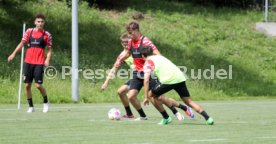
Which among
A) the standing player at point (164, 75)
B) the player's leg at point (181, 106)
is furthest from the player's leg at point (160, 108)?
the player's leg at point (181, 106)

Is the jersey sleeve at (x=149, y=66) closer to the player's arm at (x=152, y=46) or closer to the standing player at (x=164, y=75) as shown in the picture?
the standing player at (x=164, y=75)

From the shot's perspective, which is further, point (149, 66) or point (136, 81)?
point (136, 81)

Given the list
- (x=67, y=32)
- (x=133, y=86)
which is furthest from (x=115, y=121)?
(x=67, y=32)

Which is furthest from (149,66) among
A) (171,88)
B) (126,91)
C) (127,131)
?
(126,91)

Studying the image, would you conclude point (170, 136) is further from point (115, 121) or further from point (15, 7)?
point (15, 7)

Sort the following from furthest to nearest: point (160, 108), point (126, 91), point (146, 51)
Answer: point (126, 91) → point (160, 108) → point (146, 51)

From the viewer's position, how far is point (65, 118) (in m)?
15.9

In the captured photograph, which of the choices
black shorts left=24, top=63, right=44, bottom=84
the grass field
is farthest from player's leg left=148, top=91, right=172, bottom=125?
black shorts left=24, top=63, right=44, bottom=84

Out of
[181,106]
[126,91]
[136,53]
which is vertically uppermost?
[136,53]

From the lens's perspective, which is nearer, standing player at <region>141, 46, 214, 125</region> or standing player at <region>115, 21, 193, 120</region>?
standing player at <region>141, 46, 214, 125</region>

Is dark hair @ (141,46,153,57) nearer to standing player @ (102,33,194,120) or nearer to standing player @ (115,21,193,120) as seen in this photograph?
standing player @ (115,21,193,120)

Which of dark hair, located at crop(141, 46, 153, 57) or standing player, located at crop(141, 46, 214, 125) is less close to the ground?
Answer: dark hair, located at crop(141, 46, 153, 57)

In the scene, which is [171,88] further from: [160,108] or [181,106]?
[181,106]

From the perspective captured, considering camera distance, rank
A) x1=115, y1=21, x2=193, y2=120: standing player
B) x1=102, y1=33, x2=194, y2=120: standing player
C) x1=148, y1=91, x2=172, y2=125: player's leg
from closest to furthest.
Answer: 1. x1=148, y1=91, x2=172, y2=125: player's leg
2. x1=115, y1=21, x2=193, y2=120: standing player
3. x1=102, y1=33, x2=194, y2=120: standing player
